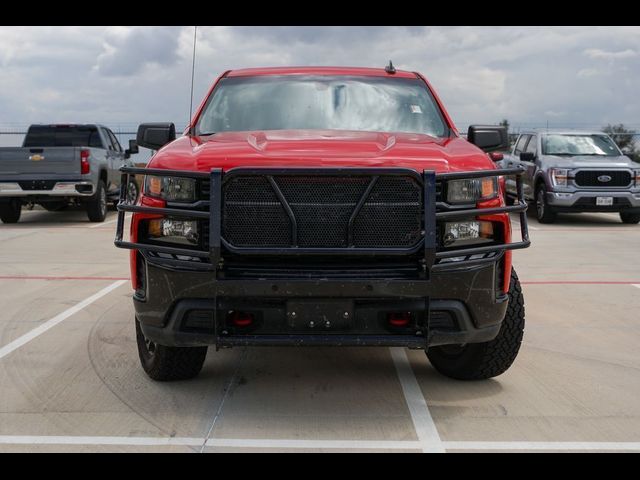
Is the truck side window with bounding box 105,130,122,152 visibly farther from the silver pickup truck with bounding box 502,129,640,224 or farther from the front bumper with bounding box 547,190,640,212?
the front bumper with bounding box 547,190,640,212

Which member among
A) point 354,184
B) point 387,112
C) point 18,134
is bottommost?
point 18,134

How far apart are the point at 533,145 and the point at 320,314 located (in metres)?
12.4

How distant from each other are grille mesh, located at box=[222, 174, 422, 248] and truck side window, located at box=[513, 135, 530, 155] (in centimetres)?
1270

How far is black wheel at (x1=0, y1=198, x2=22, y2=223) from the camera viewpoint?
13.8 meters

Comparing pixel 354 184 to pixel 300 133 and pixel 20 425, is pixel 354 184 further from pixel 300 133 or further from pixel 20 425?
pixel 20 425

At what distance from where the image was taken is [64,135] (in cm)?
1548

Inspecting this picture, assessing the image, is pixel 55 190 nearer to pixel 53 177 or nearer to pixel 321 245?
pixel 53 177

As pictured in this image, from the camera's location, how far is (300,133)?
438 centimetres

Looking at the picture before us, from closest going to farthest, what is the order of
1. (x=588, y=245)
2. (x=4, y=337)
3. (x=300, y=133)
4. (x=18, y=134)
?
1. (x=300, y=133)
2. (x=4, y=337)
3. (x=588, y=245)
4. (x=18, y=134)
